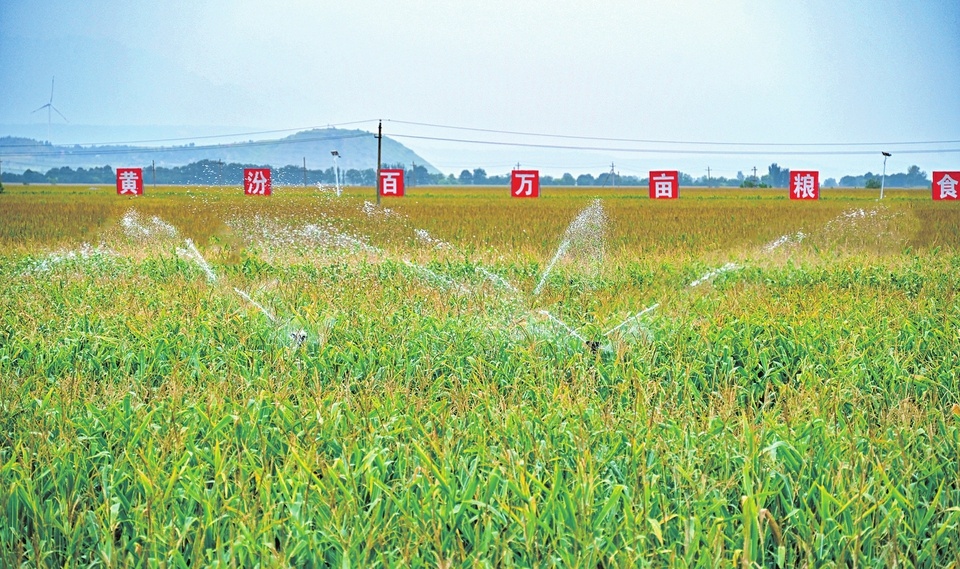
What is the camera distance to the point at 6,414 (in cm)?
425

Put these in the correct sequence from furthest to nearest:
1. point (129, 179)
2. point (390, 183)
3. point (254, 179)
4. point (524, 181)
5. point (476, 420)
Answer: point (524, 181), point (129, 179), point (390, 183), point (254, 179), point (476, 420)

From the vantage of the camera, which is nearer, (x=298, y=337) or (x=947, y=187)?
(x=298, y=337)

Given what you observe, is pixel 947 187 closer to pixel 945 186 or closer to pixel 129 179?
pixel 945 186

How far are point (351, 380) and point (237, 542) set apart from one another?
2102 mm

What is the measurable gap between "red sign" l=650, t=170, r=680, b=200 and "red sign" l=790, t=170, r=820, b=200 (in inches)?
197

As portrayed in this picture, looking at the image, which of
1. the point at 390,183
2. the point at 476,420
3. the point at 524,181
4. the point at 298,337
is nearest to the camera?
the point at 476,420

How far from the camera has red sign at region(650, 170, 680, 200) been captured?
127 feet

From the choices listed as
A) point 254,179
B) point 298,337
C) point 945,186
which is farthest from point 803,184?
point 298,337

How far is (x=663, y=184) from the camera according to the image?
40.3 m

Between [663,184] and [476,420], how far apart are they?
37714mm

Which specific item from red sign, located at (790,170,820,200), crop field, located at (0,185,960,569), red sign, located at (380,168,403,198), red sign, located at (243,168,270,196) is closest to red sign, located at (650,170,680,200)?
red sign, located at (790,170,820,200)

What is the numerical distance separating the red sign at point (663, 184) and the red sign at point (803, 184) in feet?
16.4

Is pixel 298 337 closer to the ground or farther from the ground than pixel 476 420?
farther from the ground

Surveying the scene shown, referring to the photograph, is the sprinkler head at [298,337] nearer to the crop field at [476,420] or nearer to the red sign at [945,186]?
the crop field at [476,420]
